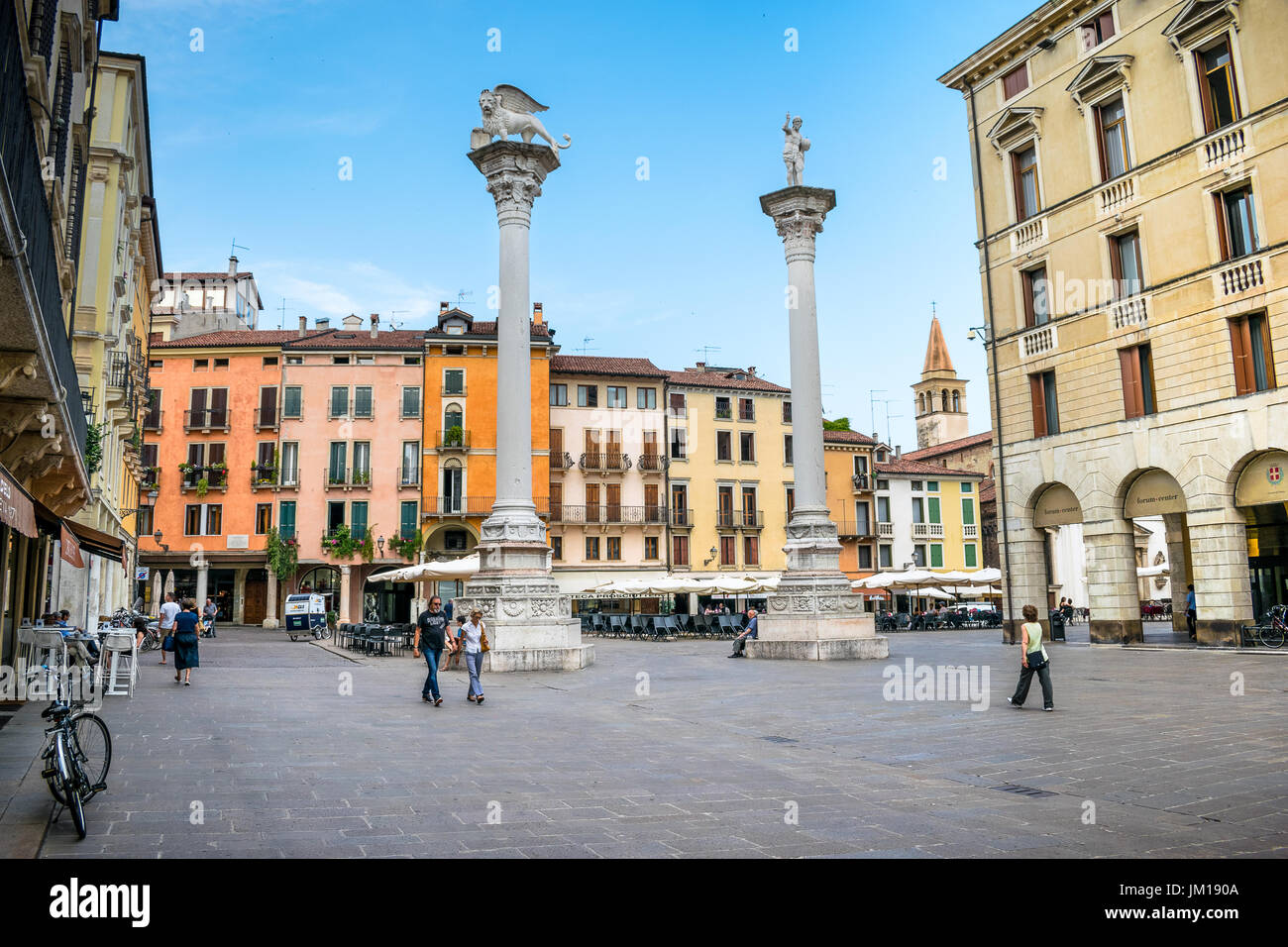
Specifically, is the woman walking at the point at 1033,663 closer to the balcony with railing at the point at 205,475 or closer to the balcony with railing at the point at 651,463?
the balcony with railing at the point at 651,463

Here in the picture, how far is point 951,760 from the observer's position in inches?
356

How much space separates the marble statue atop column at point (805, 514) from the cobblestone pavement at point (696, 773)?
20.6 feet

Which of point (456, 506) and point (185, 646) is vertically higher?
point (456, 506)

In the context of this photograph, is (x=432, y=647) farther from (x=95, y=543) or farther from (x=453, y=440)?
(x=453, y=440)

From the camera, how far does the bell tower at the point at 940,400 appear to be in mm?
102938

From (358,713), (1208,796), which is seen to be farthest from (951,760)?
(358,713)

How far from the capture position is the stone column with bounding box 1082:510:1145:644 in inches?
996

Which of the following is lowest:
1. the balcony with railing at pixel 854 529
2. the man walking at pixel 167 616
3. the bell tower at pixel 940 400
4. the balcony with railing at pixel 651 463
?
the man walking at pixel 167 616

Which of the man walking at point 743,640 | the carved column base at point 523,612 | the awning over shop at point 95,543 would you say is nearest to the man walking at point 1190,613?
the man walking at point 743,640

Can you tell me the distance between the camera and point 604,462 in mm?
55281

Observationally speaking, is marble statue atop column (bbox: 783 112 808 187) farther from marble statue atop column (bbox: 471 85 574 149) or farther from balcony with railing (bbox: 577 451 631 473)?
balcony with railing (bbox: 577 451 631 473)

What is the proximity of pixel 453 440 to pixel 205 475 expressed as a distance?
1343cm

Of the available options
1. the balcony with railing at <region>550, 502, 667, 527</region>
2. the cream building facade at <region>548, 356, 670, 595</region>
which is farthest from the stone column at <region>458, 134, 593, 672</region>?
the cream building facade at <region>548, 356, 670, 595</region>

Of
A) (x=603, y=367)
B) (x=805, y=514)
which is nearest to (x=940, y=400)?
(x=603, y=367)
